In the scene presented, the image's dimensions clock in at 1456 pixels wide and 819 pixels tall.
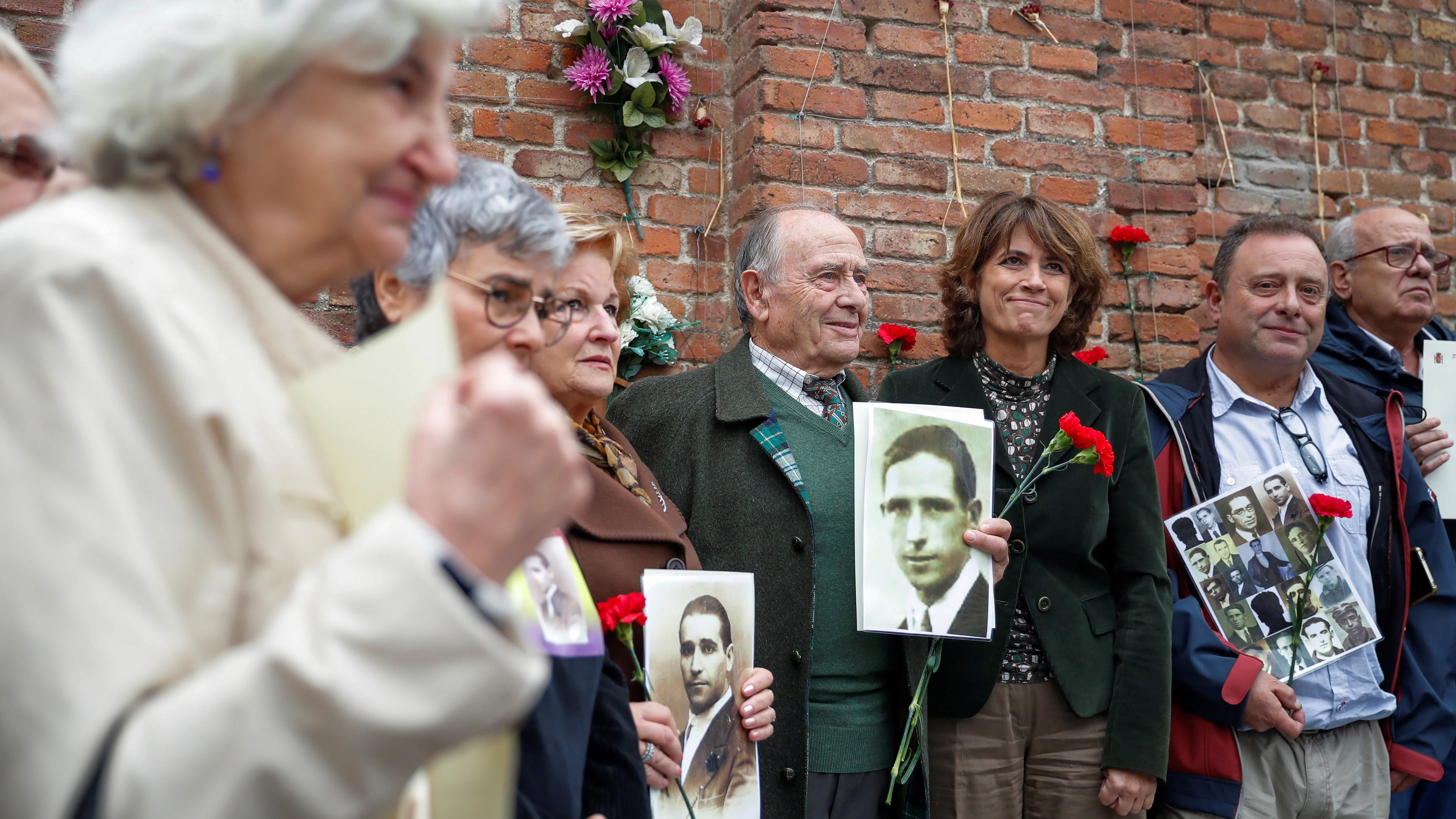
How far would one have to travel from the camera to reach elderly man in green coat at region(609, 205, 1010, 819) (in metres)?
2.57

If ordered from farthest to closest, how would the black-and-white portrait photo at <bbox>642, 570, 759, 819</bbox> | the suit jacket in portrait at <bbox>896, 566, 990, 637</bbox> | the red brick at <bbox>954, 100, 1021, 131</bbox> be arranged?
the red brick at <bbox>954, 100, 1021, 131</bbox>, the suit jacket in portrait at <bbox>896, 566, 990, 637</bbox>, the black-and-white portrait photo at <bbox>642, 570, 759, 819</bbox>

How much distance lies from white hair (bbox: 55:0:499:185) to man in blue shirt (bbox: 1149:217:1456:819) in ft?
8.52

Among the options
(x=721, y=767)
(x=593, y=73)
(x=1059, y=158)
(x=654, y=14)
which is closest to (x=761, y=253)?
(x=593, y=73)

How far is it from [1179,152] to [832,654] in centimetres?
228

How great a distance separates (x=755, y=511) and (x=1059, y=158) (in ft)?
5.96

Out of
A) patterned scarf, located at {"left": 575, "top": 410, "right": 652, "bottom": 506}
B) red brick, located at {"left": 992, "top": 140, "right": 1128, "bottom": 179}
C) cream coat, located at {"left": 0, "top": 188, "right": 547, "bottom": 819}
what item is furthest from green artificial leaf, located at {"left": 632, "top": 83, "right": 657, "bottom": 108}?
cream coat, located at {"left": 0, "top": 188, "right": 547, "bottom": 819}

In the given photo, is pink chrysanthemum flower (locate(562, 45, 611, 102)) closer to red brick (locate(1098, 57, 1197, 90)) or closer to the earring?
red brick (locate(1098, 57, 1197, 90))

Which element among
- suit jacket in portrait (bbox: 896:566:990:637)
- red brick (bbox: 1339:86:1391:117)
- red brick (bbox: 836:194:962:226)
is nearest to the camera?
suit jacket in portrait (bbox: 896:566:990:637)

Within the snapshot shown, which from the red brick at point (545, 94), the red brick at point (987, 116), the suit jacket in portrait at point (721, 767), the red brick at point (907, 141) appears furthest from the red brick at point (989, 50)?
the suit jacket in portrait at point (721, 767)

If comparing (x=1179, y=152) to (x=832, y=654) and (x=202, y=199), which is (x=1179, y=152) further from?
(x=202, y=199)

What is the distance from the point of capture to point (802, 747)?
8.24 ft

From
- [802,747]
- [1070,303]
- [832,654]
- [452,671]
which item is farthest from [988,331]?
[452,671]

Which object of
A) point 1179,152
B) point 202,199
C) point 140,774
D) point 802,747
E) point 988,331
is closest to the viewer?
point 140,774

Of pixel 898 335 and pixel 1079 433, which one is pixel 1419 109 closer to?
pixel 898 335
